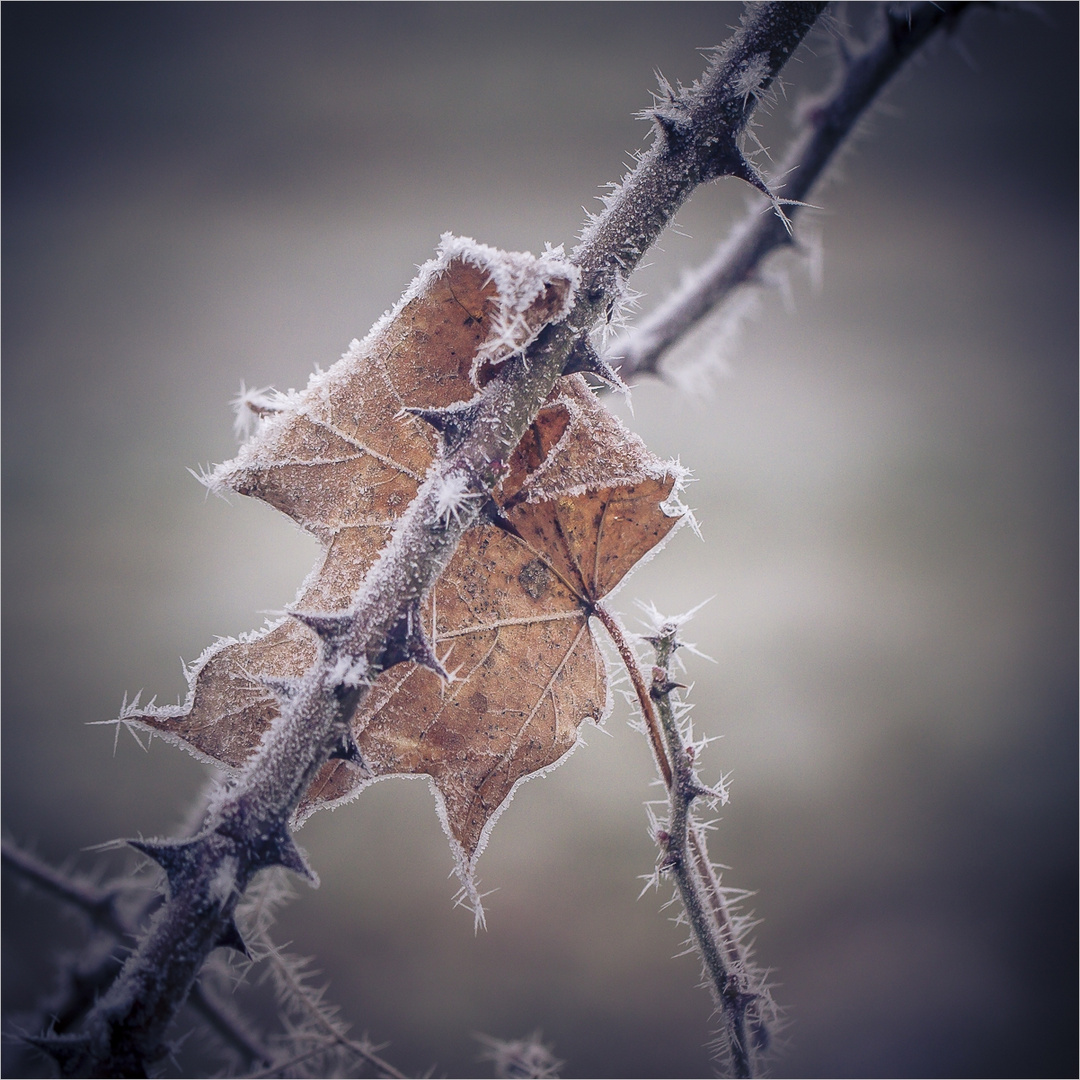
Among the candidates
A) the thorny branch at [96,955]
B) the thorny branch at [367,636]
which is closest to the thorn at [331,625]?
the thorny branch at [367,636]

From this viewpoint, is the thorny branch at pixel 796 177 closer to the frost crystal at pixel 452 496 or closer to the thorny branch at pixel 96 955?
the frost crystal at pixel 452 496

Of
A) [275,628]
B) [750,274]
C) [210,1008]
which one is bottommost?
[210,1008]

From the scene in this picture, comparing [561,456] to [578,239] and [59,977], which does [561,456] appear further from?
[59,977]

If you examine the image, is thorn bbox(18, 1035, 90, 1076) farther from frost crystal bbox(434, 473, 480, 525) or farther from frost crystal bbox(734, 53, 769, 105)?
frost crystal bbox(734, 53, 769, 105)

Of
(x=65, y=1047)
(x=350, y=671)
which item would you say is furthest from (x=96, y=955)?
(x=350, y=671)

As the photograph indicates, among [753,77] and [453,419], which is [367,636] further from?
[753,77]

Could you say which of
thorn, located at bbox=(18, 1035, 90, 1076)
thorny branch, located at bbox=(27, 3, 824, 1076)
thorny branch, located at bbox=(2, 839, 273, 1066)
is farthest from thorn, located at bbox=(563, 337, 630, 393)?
thorny branch, located at bbox=(2, 839, 273, 1066)

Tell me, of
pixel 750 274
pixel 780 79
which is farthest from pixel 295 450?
pixel 750 274
